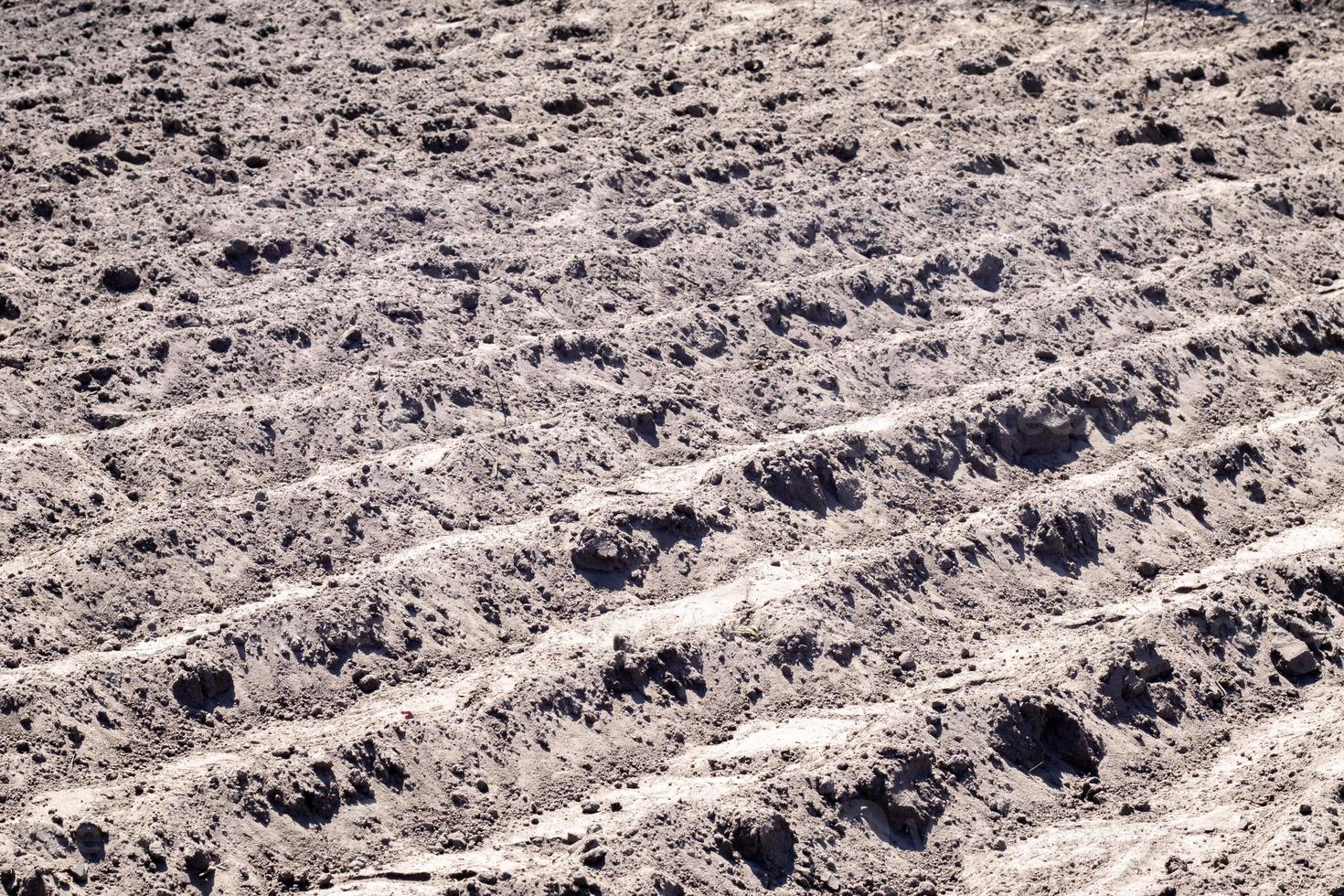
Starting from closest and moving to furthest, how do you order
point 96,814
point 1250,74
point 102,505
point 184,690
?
point 96,814 → point 184,690 → point 102,505 → point 1250,74

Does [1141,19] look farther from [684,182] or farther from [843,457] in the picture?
[843,457]

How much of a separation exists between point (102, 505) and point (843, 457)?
134 inches

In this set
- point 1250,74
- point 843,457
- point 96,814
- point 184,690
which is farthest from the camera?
point 1250,74

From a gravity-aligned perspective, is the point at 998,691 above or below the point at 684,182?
below

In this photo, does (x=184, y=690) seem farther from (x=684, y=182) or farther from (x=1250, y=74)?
(x=1250, y=74)

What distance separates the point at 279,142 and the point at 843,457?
386cm

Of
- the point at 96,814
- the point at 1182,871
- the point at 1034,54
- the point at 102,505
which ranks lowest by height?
the point at 1182,871

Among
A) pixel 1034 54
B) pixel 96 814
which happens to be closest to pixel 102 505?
pixel 96 814

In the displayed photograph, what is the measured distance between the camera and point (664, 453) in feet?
28.8

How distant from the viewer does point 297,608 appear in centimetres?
774

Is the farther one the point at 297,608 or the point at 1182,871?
the point at 297,608

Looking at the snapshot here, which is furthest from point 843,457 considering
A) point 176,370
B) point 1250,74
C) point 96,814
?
point 1250,74

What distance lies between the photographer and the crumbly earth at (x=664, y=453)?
7156 millimetres

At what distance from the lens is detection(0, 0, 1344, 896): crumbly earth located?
282 inches
